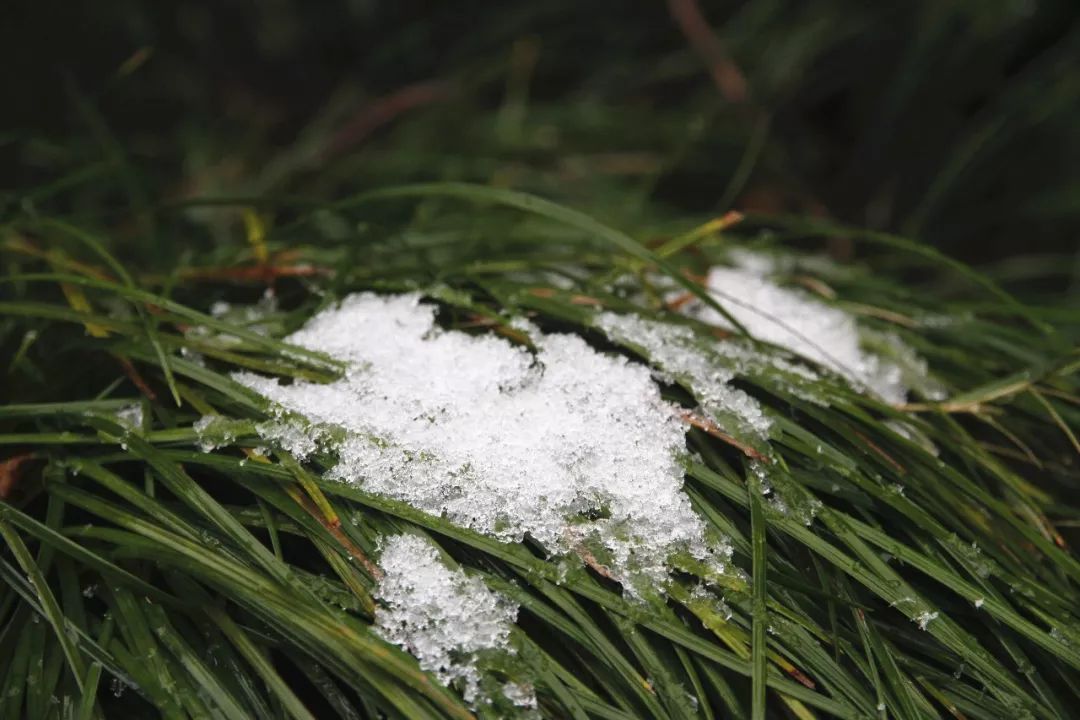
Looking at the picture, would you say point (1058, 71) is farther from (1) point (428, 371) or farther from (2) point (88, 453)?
(2) point (88, 453)

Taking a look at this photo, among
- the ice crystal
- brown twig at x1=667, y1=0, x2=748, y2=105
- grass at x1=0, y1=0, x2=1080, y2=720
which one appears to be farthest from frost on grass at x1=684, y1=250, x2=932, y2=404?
brown twig at x1=667, y1=0, x2=748, y2=105

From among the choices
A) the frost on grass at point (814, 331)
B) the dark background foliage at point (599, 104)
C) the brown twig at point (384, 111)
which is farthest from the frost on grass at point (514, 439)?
the brown twig at point (384, 111)

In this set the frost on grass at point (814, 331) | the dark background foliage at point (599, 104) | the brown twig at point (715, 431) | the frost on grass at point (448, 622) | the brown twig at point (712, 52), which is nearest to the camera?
the frost on grass at point (448, 622)

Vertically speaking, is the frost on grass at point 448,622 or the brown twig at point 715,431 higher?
the brown twig at point 715,431

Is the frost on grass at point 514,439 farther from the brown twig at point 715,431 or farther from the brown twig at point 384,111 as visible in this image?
the brown twig at point 384,111

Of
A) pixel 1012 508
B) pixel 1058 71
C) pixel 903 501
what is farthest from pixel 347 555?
pixel 1058 71

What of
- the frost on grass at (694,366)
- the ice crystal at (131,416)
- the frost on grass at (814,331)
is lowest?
the ice crystal at (131,416)

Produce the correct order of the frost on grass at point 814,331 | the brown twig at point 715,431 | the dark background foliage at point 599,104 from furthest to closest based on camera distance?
the dark background foliage at point 599,104, the frost on grass at point 814,331, the brown twig at point 715,431

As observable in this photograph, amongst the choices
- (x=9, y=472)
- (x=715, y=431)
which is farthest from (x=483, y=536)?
(x=9, y=472)
